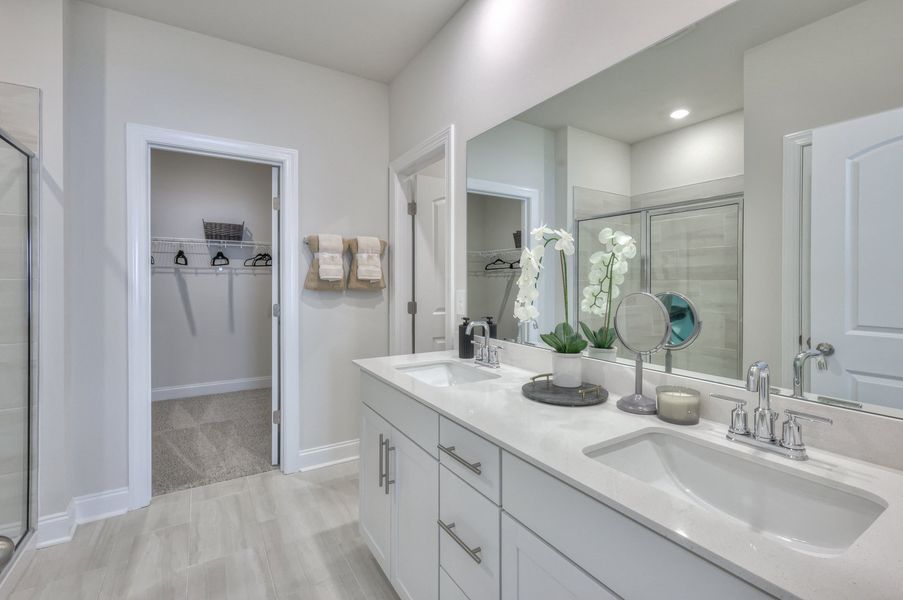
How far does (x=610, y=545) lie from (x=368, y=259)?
2441 millimetres

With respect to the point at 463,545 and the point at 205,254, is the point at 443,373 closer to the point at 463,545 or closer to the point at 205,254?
the point at 463,545

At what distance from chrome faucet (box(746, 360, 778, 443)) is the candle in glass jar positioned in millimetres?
152

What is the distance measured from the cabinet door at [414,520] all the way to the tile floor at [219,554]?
0.31 metres

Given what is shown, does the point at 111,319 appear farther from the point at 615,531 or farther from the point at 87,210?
the point at 615,531

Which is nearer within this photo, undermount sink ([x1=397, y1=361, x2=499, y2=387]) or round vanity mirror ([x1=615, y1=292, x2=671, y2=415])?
round vanity mirror ([x1=615, y1=292, x2=671, y2=415])

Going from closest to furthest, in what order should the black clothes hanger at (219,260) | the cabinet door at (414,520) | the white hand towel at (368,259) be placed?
the cabinet door at (414,520) → the white hand towel at (368,259) → the black clothes hanger at (219,260)

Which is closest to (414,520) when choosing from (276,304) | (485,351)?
(485,351)

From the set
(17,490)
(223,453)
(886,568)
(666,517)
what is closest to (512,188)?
(666,517)

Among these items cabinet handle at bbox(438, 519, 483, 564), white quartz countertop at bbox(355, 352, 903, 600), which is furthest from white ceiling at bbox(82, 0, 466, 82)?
cabinet handle at bbox(438, 519, 483, 564)

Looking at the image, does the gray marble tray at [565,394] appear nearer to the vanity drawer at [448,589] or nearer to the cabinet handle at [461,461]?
the cabinet handle at [461,461]

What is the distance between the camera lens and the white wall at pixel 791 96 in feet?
2.84

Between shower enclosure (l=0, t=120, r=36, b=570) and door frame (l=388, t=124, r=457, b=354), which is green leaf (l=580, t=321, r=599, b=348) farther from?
shower enclosure (l=0, t=120, r=36, b=570)

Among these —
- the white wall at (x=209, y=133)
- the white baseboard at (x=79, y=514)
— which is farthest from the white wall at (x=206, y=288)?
the white baseboard at (x=79, y=514)

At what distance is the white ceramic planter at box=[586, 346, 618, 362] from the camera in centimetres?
142
